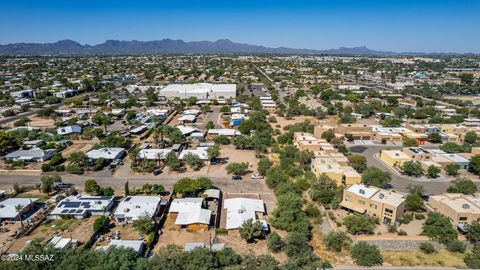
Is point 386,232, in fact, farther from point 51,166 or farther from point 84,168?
point 51,166

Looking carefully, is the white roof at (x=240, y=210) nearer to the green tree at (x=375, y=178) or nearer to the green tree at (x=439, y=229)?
the green tree at (x=375, y=178)

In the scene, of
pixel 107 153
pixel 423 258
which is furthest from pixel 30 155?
pixel 423 258

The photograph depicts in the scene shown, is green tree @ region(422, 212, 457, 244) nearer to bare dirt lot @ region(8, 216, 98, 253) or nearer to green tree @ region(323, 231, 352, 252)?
green tree @ region(323, 231, 352, 252)

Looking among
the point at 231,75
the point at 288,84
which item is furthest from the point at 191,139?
Answer: the point at 231,75

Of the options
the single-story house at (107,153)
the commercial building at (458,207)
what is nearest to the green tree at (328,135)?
the commercial building at (458,207)

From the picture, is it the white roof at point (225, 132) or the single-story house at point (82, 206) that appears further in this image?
the white roof at point (225, 132)
